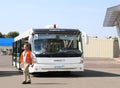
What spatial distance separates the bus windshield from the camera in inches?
843

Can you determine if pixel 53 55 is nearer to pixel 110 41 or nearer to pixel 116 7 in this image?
pixel 116 7

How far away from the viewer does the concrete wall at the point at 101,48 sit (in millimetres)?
78562

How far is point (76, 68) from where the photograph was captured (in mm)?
21516

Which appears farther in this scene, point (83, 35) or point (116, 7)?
point (116, 7)

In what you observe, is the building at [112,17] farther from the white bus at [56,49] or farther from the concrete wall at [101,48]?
the white bus at [56,49]

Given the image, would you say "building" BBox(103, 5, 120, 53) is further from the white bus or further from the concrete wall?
the white bus

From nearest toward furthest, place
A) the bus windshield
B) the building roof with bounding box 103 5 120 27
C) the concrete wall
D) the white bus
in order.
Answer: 1. the white bus
2. the bus windshield
3. the building roof with bounding box 103 5 120 27
4. the concrete wall

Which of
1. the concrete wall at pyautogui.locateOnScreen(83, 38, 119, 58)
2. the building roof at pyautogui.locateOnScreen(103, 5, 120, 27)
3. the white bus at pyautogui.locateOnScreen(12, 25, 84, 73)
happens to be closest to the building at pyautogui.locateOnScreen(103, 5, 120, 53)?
the building roof at pyautogui.locateOnScreen(103, 5, 120, 27)

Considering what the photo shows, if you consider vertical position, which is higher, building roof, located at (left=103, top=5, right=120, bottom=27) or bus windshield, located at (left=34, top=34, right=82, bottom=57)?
building roof, located at (left=103, top=5, right=120, bottom=27)

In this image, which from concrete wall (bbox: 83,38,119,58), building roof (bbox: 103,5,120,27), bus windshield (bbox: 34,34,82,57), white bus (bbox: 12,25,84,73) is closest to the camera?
white bus (bbox: 12,25,84,73)
